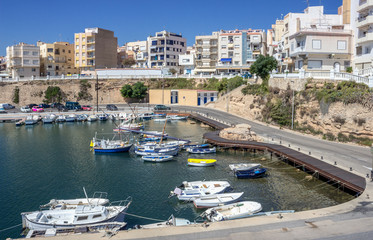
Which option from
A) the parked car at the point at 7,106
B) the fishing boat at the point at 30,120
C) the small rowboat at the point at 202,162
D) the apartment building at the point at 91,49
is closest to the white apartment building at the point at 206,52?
the apartment building at the point at 91,49

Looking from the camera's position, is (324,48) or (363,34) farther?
(324,48)

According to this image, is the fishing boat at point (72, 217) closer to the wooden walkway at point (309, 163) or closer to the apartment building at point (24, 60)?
the wooden walkway at point (309, 163)

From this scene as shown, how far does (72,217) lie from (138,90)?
64.0 meters

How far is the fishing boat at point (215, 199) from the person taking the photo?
85.5ft

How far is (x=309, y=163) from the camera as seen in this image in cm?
3259

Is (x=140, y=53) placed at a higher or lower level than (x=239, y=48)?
higher

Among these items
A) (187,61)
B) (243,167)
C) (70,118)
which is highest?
(187,61)

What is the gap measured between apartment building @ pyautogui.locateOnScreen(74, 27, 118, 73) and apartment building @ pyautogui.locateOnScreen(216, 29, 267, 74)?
1363 inches

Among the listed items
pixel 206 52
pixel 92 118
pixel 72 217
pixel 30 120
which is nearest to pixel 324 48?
pixel 72 217

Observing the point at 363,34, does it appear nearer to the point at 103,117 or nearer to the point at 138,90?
the point at 103,117

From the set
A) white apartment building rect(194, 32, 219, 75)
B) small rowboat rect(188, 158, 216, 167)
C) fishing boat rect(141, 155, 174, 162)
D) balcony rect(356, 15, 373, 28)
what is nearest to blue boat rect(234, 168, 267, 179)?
small rowboat rect(188, 158, 216, 167)

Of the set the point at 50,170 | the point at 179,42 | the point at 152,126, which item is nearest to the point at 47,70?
the point at 179,42

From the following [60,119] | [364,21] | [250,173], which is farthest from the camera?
[60,119]

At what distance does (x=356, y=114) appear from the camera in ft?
130
